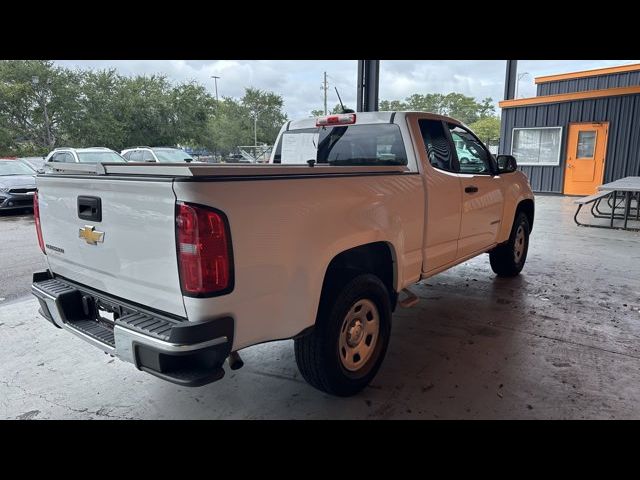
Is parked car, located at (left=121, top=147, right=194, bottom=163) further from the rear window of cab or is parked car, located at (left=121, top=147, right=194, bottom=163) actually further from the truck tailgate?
the truck tailgate

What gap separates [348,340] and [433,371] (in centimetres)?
82

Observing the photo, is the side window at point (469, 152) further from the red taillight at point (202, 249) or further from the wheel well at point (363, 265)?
the red taillight at point (202, 249)

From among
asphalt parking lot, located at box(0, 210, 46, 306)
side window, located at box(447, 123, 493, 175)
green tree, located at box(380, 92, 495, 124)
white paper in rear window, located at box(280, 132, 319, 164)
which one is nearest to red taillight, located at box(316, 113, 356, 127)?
white paper in rear window, located at box(280, 132, 319, 164)

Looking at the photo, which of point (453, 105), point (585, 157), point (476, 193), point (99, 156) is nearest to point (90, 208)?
point (476, 193)

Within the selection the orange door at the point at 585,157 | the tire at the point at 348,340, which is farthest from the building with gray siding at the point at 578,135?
the tire at the point at 348,340

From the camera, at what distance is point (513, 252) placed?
5609 millimetres

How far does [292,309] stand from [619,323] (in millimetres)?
3563

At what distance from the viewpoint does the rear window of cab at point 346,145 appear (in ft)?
12.2

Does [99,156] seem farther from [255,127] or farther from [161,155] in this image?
[255,127]

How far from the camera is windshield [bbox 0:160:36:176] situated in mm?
12100

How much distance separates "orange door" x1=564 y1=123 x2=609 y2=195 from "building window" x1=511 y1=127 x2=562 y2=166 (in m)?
0.44

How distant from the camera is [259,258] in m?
2.15

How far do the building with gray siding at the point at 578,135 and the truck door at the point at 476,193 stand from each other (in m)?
12.0
